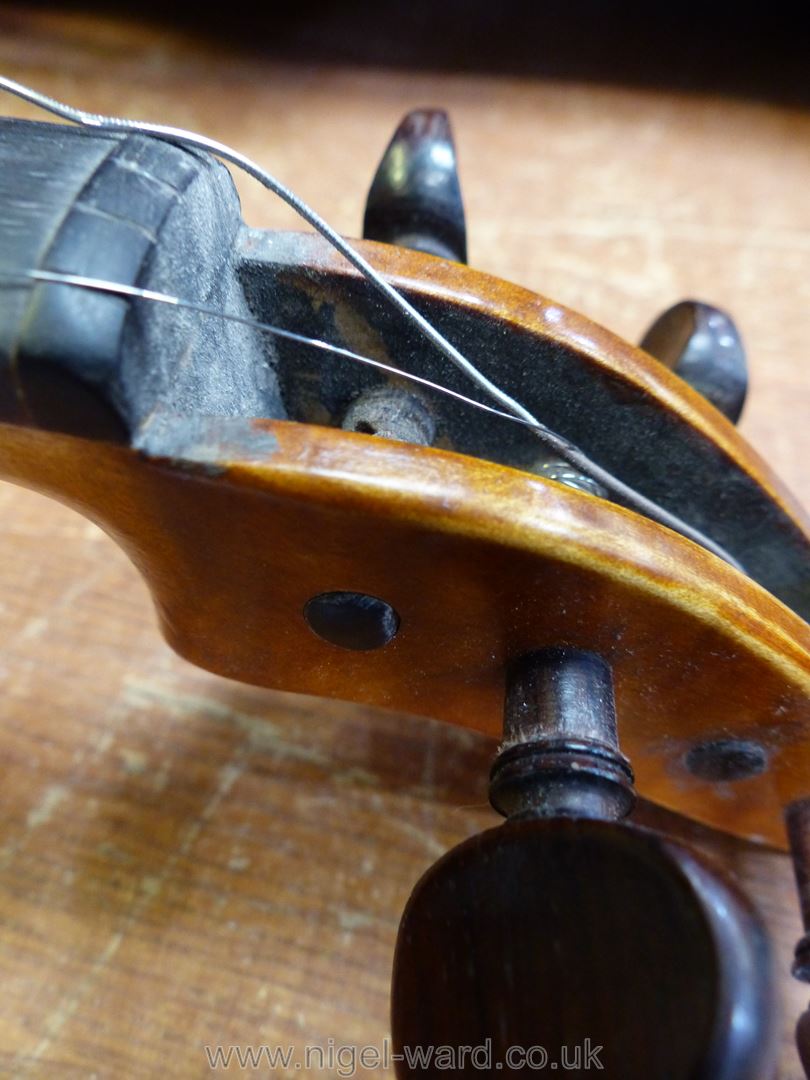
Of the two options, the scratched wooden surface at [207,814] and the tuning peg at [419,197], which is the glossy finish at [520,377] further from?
the scratched wooden surface at [207,814]

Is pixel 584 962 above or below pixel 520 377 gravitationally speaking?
below

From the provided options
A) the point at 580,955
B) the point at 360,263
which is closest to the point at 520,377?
the point at 360,263

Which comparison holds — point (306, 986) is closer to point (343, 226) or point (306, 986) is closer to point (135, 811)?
point (135, 811)

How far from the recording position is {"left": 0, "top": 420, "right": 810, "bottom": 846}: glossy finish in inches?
17.9

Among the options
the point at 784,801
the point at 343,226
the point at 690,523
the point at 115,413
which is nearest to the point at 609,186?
the point at 343,226

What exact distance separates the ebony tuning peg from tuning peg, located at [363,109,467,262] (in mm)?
378

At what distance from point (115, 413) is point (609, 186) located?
1063 millimetres

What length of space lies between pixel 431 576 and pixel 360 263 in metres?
0.19

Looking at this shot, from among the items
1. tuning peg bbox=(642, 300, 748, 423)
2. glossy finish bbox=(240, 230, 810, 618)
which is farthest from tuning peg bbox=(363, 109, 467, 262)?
tuning peg bbox=(642, 300, 748, 423)

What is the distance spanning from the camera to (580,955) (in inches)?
15.9

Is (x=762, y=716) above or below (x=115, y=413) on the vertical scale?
below

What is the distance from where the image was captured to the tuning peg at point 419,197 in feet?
2.14

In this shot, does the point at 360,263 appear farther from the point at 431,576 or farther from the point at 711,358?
the point at 711,358

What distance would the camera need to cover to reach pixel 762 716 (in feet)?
1.81
